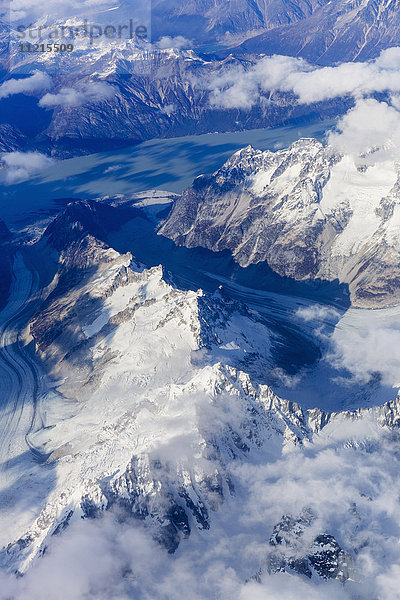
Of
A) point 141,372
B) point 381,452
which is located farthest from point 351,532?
point 141,372

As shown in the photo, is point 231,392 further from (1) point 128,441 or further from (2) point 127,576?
(2) point 127,576

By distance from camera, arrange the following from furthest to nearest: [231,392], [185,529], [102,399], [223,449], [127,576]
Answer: [102,399], [231,392], [223,449], [185,529], [127,576]

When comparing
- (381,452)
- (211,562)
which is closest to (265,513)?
(211,562)

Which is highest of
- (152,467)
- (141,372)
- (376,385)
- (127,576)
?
(152,467)

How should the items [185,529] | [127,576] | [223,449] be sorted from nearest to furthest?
1. [127,576]
2. [185,529]
3. [223,449]

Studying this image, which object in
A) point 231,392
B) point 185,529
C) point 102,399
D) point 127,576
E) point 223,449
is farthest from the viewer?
point 102,399

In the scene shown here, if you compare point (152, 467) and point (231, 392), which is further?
point (231, 392)

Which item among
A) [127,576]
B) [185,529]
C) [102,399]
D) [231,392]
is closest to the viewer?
[127,576]

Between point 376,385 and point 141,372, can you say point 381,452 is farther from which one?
point 141,372

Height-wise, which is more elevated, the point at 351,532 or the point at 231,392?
the point at 231,392
